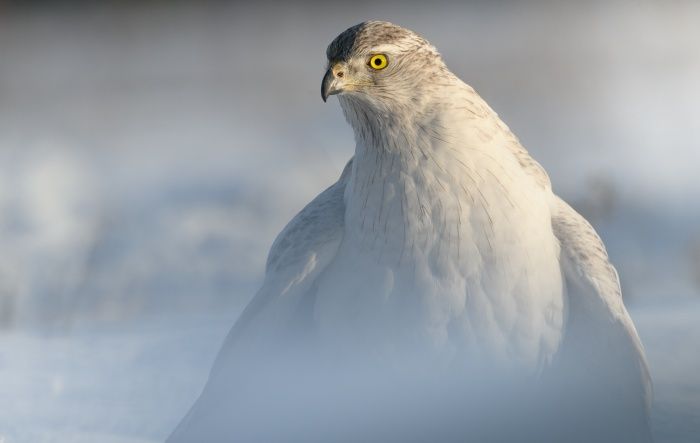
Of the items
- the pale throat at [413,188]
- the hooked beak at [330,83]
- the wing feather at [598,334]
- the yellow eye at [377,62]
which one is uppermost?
the yellow eye at [377,62]

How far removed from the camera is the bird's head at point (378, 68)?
1.23 m

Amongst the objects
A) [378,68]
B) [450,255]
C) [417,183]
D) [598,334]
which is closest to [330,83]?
[378,68]

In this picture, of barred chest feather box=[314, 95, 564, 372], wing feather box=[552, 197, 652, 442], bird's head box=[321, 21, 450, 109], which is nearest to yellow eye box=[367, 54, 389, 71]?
bird's head box=[321, 21, 450, 109]

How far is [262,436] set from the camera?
1.47m

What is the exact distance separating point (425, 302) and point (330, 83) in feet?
1.29

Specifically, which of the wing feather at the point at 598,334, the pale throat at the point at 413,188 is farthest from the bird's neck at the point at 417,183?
the wing feather at the point at 598,334

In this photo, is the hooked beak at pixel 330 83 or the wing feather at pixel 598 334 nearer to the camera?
the hooked beak at pixel 330 83

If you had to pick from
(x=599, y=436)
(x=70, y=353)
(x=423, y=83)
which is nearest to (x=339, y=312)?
(x=423, y=83)

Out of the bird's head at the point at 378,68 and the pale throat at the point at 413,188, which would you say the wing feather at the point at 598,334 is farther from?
the bird's head at the point at 378,68

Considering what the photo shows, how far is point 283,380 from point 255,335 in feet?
0.35

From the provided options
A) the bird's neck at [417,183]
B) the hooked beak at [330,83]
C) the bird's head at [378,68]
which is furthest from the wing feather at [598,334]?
the hooked beak at [330,83]

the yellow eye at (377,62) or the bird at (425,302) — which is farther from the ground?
the yellow eye at (377,62)

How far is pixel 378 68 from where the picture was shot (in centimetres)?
125

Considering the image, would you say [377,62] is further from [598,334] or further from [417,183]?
[598,334]
